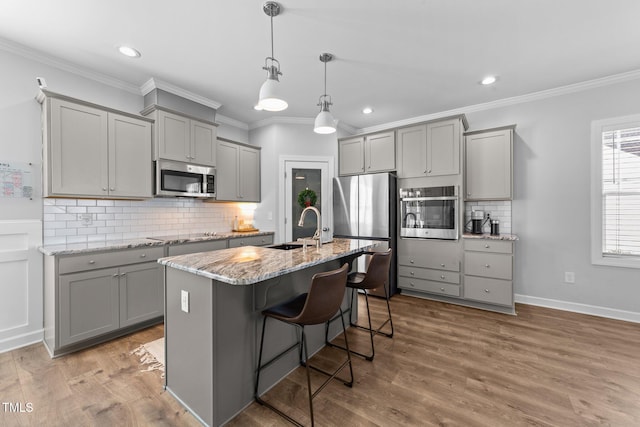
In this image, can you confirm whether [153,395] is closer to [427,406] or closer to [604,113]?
[427,406]

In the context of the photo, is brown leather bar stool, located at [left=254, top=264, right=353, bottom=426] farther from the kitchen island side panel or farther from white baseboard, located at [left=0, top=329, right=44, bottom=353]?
white baseboard, located at [left=0, top=329, right=44, bottom=353]

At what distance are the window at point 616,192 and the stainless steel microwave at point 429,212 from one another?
5.26 feet

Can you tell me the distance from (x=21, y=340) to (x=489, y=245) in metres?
5.09

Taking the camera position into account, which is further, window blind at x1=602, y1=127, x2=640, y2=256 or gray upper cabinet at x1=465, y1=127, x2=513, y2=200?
gray upper cabinet at x1=465, y1=127, x2=513, y2=200

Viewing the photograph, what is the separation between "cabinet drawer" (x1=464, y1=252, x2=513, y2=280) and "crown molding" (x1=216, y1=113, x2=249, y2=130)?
4126 mm

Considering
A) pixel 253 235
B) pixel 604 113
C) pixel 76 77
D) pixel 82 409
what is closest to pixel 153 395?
pixel 82 409

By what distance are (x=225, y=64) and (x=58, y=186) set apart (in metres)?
2.02

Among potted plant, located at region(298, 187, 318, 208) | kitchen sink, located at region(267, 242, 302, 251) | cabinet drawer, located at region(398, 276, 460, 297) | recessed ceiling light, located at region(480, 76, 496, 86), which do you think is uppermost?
recessed ceiling light, located at region(480, 76, 496, 86)

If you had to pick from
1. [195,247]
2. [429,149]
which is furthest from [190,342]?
[429,149]

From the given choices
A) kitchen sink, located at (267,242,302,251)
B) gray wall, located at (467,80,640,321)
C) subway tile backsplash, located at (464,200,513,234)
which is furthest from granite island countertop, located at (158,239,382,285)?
gray wall, located at (467,80,640,321)

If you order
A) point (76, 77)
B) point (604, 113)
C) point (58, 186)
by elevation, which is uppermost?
point (76, 77)

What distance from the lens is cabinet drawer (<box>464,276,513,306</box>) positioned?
340 cm

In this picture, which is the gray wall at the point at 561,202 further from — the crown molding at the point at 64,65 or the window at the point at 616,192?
the crown molding at the point at 64,65

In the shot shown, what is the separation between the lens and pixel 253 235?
4.25 m
